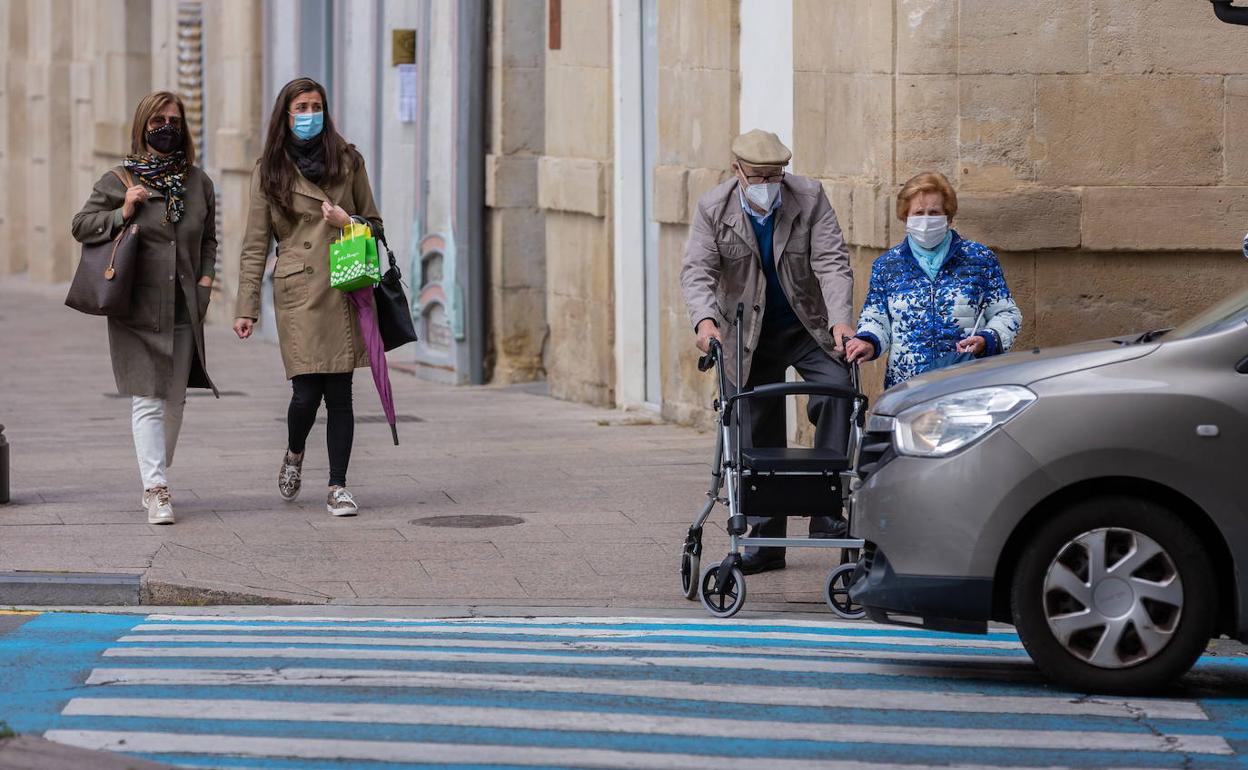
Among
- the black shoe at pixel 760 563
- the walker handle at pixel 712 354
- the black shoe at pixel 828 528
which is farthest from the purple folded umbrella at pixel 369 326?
the walker handle at pixel 712 354

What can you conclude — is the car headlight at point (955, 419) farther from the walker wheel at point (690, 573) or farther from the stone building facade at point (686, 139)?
the stone building facade at point (686, 139)

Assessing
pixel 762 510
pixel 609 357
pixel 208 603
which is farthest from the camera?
pixel 609 357

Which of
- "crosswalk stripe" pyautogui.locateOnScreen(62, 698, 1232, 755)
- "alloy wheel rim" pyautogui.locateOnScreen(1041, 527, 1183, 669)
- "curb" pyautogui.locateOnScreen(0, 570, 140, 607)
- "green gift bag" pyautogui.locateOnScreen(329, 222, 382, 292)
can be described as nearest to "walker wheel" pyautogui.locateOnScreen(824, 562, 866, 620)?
"alloy wheel rim" pyautogui.locateOnScreen(1041, 527, 1183, 669)

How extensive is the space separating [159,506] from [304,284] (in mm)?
1194

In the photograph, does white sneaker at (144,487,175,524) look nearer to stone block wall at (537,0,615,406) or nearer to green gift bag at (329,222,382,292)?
green gift bag at (329,222,382,292)

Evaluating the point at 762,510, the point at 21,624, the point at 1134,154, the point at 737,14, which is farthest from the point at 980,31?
the point at 21,624

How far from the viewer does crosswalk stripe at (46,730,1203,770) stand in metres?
6.17

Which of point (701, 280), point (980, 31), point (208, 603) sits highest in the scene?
point (980, 31)

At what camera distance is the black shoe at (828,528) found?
30.3ft

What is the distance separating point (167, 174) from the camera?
1071 cm

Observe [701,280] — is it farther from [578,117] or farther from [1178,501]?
[578,117]

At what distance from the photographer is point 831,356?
9.39 m

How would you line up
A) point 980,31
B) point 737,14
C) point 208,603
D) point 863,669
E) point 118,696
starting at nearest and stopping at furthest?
point 118,696, point 863,669, point 208,603, point 980,31, point 737,14

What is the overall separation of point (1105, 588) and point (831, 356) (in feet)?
8.25
